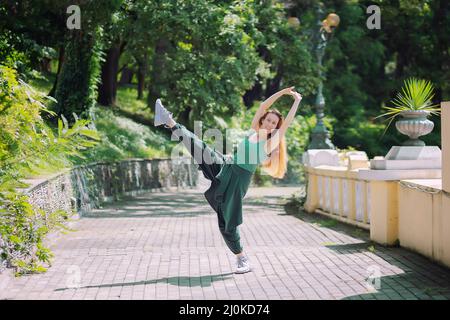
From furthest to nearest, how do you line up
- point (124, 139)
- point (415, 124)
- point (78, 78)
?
point (124, 139) < point (78, 78) < point (415, 124)

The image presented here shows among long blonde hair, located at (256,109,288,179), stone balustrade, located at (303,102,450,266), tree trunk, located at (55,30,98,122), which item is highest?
tree trunk, located at (55,30,98,122)

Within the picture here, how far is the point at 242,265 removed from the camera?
973 centimetres

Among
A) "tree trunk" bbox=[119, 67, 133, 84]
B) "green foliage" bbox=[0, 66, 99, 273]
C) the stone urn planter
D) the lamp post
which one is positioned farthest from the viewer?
"tree trunk" bbox=[119, 67, 133, 84]

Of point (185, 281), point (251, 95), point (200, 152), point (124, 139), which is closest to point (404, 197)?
point (200, 152)

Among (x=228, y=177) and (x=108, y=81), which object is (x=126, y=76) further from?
(x=228, y=177)

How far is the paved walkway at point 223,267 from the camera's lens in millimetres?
8375

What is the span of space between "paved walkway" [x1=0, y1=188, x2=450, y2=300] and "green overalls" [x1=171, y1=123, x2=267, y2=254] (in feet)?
1.87

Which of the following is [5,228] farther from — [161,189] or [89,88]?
[161,189]

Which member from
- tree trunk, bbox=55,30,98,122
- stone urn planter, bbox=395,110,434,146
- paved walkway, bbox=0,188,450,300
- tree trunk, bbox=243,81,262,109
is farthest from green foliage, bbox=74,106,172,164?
stone urn planter, bbox=395,110,434,146

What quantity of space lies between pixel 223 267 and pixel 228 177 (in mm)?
1195

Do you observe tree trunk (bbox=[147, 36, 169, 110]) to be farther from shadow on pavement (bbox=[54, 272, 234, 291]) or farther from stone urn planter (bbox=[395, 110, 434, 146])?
shadow on pavement (bbox=[54, 272, 234, 291])

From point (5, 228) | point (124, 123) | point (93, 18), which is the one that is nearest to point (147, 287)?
point (5, 228)

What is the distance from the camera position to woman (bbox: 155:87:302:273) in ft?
31.3

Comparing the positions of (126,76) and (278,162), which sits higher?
(126,76)
